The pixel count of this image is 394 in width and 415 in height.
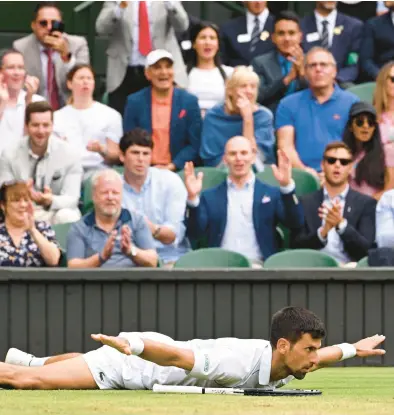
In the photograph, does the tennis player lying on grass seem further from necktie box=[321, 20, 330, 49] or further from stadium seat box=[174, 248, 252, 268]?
necktie box=[321, 20, 330, 49]

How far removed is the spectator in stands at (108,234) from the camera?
11164 mm

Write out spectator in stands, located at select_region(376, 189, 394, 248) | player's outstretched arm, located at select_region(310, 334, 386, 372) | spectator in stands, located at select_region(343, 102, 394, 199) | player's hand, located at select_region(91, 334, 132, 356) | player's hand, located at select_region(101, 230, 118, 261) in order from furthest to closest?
spectator in stands, located at select_region(343, 102, 394, 199) < spectator in stands, located at select_region(376, 189, 394, 248) < player's hand, located at select_region(101, 230, 118, 261) < player's outstretched arm, located at select_region(310, 334, 386, 372) < player's hand, located at select_region(91, 334, 132, 356)

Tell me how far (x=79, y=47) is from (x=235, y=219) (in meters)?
3.05

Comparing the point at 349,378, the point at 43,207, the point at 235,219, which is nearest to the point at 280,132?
the point at 235,219

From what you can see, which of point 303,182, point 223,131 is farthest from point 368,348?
point 223,131

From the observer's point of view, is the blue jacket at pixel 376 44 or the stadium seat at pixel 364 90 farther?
the blue jacket at pixel 376 44

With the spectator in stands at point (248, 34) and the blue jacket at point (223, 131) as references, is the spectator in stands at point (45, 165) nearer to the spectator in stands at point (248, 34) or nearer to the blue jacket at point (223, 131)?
the blue jacket at point (223, 131)

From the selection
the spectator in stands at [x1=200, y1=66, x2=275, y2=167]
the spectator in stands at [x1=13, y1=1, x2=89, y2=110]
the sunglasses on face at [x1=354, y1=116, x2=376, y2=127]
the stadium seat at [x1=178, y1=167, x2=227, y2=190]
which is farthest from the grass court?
the spectator in stands at [x1=13, y1=1, x2=89, y2=110]

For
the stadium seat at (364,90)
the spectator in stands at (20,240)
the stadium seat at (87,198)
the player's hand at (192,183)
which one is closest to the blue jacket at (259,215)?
the player's hand at (192,183)

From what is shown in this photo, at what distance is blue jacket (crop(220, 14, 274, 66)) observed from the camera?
46.8 ft

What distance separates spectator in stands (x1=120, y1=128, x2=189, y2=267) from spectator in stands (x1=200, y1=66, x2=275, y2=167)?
1196 mm

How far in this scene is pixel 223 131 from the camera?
1318 cm

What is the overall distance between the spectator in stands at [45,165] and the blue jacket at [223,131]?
4.74ft

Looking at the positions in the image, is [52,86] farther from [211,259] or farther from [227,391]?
[227,391]
